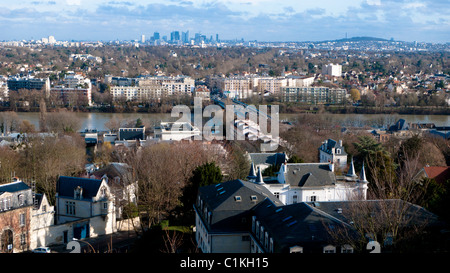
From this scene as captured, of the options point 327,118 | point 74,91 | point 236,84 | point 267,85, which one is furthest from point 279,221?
point 236,84

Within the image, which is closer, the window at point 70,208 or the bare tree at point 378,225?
the bare tree at point 378,225

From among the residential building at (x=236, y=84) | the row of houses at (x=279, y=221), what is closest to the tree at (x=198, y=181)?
the row of houses at (x=279, y=221)

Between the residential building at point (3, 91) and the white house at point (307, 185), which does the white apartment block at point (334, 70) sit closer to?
the residential building at point (3, 91)

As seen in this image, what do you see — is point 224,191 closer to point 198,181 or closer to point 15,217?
point 198,181
